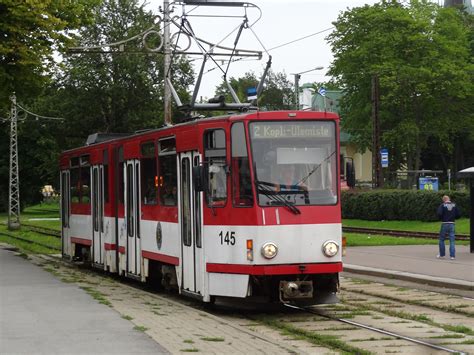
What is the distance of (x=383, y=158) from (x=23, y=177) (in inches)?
1679

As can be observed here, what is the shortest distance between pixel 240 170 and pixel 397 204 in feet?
110

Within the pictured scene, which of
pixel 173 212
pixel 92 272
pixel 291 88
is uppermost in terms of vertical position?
pixel 291 88

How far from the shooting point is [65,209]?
2609cm

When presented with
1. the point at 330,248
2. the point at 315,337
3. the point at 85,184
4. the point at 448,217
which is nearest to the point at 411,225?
the point at 448,217

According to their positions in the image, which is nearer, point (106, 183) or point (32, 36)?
point (106, 183)

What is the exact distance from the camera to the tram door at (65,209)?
84.1 feet

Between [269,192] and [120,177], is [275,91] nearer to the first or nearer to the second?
[120,177]

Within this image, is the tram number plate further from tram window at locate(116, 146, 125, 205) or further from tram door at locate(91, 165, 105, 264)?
tram door at locate(91, 165, 105, 264)

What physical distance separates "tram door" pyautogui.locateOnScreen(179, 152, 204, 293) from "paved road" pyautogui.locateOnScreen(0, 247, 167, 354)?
147cm

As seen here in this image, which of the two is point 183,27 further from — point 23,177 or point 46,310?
point 23,177

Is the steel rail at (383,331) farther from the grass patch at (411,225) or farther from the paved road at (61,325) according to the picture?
the grass patch at (411,225)

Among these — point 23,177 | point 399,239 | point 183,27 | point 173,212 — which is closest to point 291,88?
point 23,177

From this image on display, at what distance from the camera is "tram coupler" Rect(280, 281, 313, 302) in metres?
13.6

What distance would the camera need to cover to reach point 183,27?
23453 millimetres
